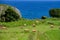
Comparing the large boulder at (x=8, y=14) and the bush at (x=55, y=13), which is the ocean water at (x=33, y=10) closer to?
the large boulder at (x=8, y=14)

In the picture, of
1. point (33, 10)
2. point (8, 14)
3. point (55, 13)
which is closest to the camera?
point (8, 14)

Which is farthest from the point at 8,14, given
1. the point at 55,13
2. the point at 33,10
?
the point at 33,10

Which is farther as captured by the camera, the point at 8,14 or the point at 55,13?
the point at 55,13

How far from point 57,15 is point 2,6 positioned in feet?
12.5

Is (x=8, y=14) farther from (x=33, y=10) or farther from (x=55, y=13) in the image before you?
(x=33, y=10)

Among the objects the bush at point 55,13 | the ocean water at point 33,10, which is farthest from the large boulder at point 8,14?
the bush at point 55,13

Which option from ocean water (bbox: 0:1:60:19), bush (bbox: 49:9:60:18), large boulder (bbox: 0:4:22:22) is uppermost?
large boulder (bbox: 0:4:22:22)

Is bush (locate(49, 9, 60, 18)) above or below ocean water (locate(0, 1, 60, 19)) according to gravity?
above

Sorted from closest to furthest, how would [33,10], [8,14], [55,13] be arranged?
1. [8,14]
2. [55,13]
3. [33,10]

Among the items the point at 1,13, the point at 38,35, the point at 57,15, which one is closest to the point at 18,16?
the point at 1,13

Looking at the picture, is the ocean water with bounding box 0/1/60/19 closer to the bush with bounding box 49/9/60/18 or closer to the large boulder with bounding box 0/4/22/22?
the large boulder with bounding box 0/4/22/22

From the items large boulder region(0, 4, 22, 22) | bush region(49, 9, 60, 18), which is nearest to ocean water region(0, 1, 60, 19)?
large boulder region(0, 4, 22, 22)

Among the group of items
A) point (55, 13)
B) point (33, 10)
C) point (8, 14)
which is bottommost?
point (33, 10)

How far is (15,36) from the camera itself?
23.9ft
